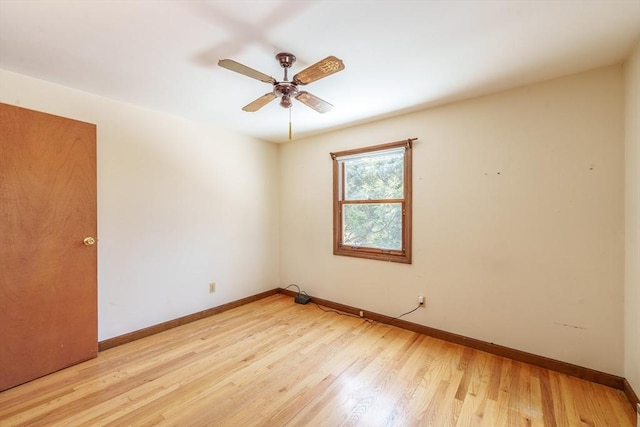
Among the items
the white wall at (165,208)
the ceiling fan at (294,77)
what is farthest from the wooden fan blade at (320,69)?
the white wall at (165,208)

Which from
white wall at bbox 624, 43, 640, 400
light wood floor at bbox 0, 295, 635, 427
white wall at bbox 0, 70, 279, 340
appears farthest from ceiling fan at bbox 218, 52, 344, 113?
light wood floor at bbox 0, 295, 635, 427

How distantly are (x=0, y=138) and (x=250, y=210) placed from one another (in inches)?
92.6

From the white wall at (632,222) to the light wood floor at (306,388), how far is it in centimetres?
32

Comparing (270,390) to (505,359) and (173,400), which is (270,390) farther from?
(505,359)

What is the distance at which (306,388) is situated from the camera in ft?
6.36

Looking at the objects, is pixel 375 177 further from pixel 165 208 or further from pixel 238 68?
pixel 165 208

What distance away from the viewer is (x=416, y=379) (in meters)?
2.04

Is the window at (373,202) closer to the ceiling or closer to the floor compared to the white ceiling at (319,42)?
closer to the floor

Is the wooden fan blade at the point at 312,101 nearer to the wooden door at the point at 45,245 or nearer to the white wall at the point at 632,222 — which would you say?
the wooden door at the point at 45,245

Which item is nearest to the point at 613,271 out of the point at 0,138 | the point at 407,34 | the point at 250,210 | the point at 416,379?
the point at 416,379

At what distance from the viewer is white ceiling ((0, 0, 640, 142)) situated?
1432mm

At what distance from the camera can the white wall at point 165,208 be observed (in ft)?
8.06

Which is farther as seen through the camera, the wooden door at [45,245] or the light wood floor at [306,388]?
the wooden door at [45,245]

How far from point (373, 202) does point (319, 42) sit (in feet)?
6.19
